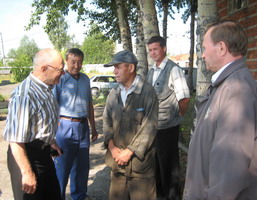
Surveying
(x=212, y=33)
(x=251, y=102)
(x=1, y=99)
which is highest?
(x=212, y=33)

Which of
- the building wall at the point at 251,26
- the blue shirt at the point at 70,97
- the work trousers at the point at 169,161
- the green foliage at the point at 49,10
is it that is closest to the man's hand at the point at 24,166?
the blue shirt at the point at 70,97

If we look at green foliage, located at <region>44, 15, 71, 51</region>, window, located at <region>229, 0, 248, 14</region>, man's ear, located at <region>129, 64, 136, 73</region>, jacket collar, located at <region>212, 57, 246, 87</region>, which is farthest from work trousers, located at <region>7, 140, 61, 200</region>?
green foliage, located at <region>44, 15, 71, 51</region>

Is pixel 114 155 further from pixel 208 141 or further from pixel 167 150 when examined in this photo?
pixel 208 141

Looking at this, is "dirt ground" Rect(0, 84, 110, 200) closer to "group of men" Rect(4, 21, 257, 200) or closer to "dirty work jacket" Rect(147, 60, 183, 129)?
"group of men" Rect(4, 21, 257, 200)

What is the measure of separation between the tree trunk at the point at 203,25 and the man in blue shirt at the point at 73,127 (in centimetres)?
162

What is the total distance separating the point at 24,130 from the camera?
2145 mm

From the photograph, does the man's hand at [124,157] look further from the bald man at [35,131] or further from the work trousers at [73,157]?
the work trousers at [73,157]

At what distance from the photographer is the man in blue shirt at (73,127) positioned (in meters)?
3.35

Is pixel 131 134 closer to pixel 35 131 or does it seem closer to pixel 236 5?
pixel 35 131

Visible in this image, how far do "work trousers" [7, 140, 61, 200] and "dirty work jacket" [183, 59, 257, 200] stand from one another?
1.53 m

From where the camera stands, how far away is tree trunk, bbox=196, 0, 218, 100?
2.82 metres

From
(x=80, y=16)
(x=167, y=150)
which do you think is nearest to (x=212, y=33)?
(x=167, y=150)

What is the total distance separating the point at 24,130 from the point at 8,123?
16 cm

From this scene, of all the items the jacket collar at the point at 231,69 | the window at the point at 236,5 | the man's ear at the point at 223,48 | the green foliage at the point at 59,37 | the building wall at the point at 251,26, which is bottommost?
the jacket collar at the point at 231,69
